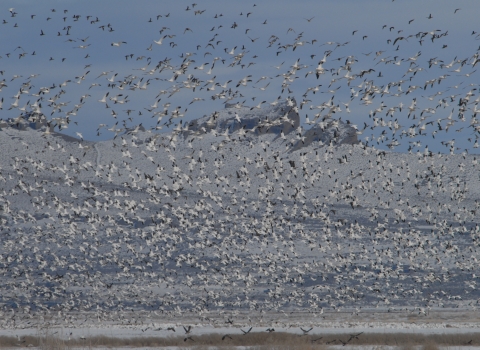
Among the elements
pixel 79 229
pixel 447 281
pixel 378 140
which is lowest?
pixel 447 281

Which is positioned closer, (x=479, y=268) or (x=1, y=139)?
(x=479, y=268)

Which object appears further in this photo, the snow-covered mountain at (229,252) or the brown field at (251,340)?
the snow-covered mountain at (229,252)

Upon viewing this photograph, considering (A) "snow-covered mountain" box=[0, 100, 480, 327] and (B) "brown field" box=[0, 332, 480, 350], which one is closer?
(B) "brown field" box=[0, 332, 480, 350]

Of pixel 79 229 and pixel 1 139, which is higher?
pixel 1 139

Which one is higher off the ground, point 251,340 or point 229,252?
point 251,340

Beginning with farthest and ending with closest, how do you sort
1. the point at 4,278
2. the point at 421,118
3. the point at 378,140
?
1. the point at 4,278
2. the point at 378,140
3. the point at 421,118

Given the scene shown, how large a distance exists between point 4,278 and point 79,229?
16.0 metres

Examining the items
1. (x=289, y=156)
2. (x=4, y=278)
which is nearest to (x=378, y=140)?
(x=4, y=278)

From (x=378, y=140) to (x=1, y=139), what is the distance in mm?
97254

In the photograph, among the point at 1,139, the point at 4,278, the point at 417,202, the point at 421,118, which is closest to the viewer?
the point at 421,118

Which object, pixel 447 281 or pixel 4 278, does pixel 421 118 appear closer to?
pixel 447 281

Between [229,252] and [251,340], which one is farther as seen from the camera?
[229,252]

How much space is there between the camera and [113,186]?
375ft

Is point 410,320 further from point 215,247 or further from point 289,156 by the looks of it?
point 289,156
